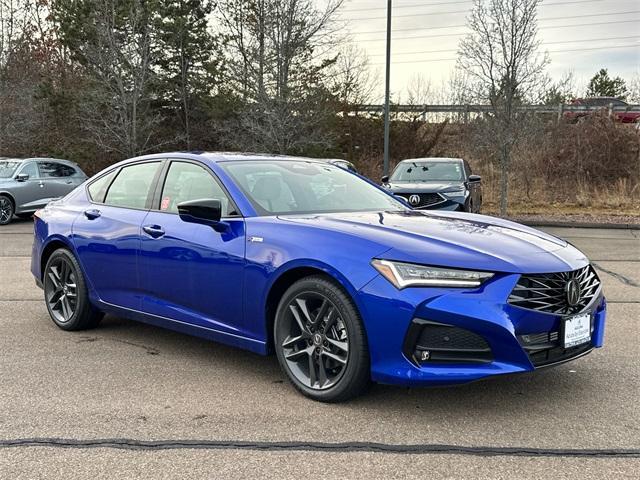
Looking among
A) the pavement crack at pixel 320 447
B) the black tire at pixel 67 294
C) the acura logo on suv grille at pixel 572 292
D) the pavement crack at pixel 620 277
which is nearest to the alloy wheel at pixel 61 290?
the black tire at pixel 67 294

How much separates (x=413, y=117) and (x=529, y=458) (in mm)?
23926

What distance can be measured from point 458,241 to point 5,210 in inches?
565

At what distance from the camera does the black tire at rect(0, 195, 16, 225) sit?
50.1 feet

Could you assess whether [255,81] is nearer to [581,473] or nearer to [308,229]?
[308,229]

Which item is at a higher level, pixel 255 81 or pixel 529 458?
pixel 255 81

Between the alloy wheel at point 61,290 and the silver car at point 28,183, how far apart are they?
10.0 metres

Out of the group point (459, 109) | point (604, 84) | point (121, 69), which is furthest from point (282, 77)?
point (604, 84)

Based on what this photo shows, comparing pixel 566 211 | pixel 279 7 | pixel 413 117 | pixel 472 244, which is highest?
pixel 279 7

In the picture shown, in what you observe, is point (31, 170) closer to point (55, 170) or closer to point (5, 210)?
point (55, 170)

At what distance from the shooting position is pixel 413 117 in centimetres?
2602

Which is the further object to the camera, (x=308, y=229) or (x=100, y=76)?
(x=100, y=76)

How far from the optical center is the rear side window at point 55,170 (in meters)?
16.2

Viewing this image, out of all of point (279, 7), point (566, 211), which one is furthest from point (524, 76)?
point (279, 7)

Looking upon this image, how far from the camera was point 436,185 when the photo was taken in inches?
480
